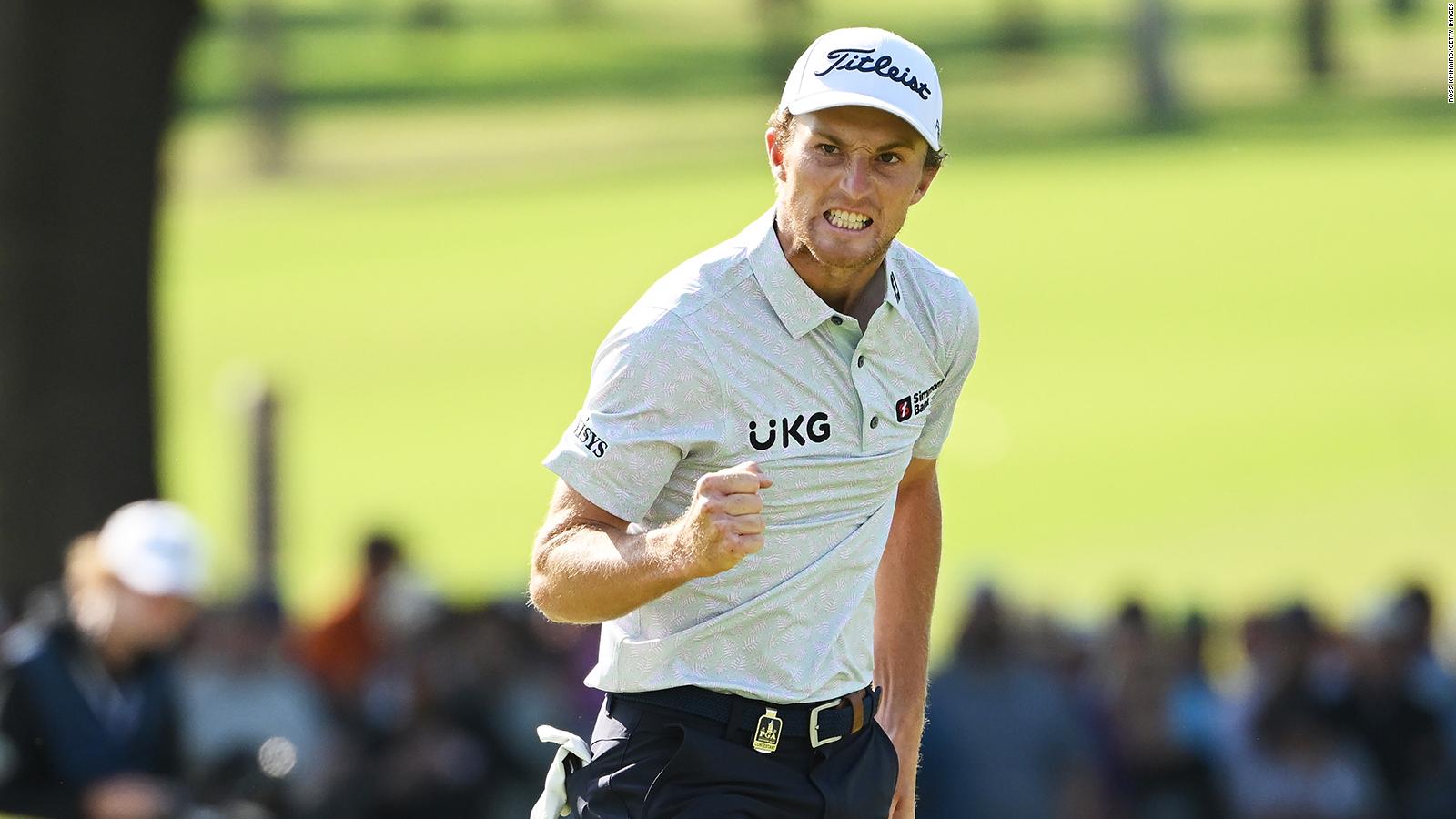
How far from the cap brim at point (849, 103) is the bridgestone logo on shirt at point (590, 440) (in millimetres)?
691

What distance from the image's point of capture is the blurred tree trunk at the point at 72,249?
12.4m

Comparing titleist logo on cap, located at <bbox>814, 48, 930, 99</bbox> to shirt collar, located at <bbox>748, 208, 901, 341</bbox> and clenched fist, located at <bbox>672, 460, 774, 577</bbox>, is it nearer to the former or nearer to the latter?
shirt collar, located at <bbox>748, 208, 901, 341</bbox>

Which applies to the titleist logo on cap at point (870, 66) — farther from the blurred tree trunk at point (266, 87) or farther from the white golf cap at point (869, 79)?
the blurred tree trunk at point (266, 87)

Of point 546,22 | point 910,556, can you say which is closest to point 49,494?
point 910,556

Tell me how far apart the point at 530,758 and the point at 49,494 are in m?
3.47

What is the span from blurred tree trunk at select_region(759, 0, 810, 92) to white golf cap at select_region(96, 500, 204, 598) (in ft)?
132

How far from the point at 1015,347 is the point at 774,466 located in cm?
2685

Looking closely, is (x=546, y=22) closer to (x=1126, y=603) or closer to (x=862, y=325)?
(x=1126, y=603)

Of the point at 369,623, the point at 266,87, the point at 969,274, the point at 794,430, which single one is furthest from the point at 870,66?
the point at 266,87

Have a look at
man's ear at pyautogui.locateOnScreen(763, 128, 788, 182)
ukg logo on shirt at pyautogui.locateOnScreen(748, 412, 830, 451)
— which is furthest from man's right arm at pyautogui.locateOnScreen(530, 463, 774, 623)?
man's ear at pyautogui.locateOnScreen(763, 128, 788, 182)

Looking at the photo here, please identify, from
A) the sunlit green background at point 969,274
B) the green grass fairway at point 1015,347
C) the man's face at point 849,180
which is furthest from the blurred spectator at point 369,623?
the man's face at point 849,180

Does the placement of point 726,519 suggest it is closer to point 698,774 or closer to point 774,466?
point 774,466

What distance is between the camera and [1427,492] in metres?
23.1

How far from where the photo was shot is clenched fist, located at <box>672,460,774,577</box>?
3.88 m
